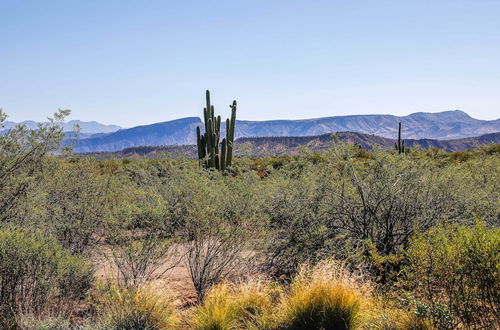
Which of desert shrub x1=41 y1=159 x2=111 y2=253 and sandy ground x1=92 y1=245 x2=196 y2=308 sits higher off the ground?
desert shrub x1=41 y1=159 x2=111 y2=253

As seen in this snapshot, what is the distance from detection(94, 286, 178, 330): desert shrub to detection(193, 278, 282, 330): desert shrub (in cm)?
51

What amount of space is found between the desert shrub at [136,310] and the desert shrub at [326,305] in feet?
6.13

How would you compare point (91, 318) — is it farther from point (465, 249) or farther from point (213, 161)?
point (213, 161)

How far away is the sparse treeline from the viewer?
5.95m

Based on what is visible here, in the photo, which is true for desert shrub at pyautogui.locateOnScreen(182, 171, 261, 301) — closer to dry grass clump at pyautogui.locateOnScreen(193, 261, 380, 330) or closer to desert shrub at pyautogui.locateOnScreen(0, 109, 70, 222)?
dry grass clump at pyautogui.locateOnScreen(193, 261, 380, 330)

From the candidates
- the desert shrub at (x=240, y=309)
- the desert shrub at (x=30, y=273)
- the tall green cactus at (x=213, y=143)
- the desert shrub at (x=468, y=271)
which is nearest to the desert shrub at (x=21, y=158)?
the desert shrub at (x=30, y=273)

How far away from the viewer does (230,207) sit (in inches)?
329

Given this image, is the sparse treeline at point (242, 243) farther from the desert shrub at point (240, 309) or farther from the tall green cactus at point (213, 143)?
the tall green cactus at point (213, 143)

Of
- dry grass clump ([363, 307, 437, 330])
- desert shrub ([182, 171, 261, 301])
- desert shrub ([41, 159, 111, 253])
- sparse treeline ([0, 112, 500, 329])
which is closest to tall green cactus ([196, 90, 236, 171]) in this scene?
sparse treeline ([0, 112, 500, 329])

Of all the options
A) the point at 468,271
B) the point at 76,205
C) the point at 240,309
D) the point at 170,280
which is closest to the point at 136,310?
the point at 240,309

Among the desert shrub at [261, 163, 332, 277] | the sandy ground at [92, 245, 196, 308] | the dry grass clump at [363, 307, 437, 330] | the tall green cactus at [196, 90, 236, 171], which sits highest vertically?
the tall green cactus at [196, 90, 236, 171]

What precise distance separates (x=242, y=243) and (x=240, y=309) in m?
1.91

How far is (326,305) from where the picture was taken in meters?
5.96

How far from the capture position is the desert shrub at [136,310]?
6.17 metres
